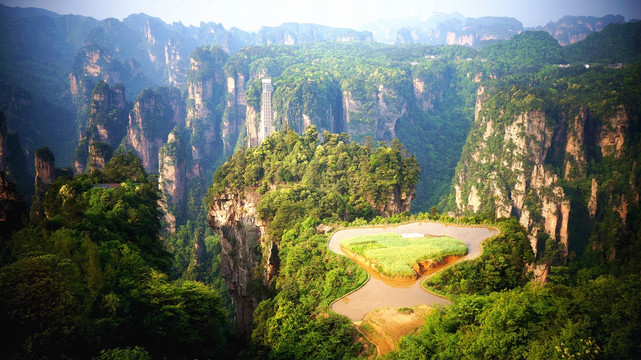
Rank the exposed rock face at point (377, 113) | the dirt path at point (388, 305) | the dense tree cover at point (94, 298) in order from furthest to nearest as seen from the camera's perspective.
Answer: the exposed rock face at point (377, 113), the dirt path at point (388, 305), the dense tree cover at point (94, 298)

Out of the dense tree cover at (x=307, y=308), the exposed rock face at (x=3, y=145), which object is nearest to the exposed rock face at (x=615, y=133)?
the dense tree cover at (x=307, y=308)

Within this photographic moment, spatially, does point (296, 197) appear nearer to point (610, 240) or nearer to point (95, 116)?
point (610, 240)

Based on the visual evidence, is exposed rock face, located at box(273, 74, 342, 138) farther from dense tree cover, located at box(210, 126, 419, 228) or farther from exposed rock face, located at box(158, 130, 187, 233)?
A: dense tree cover, located at box(210, 126, 419, 228)

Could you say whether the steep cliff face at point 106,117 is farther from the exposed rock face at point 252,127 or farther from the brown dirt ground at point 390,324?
the brown dirt ground at point 390,324

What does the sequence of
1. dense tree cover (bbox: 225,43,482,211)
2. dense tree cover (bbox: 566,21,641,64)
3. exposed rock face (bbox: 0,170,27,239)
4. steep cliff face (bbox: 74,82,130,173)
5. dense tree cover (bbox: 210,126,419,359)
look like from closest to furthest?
dense tree cover (bbox: 210,126,419,359), exposed rock face (bbox: 0,170,27,239), steep cliff face (bbox: 74,82,130,173), dense tree cover (bbox: 225,43,482,211), dense tree cover (bbox: 566,21,641,64)

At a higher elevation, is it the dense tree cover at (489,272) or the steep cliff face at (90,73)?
the steep cliff face at (90,73)

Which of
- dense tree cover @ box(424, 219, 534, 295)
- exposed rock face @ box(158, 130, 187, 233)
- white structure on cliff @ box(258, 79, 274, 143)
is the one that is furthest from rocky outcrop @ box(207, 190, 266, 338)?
white structure on cliff @ box(258, 79, 274, 143)
